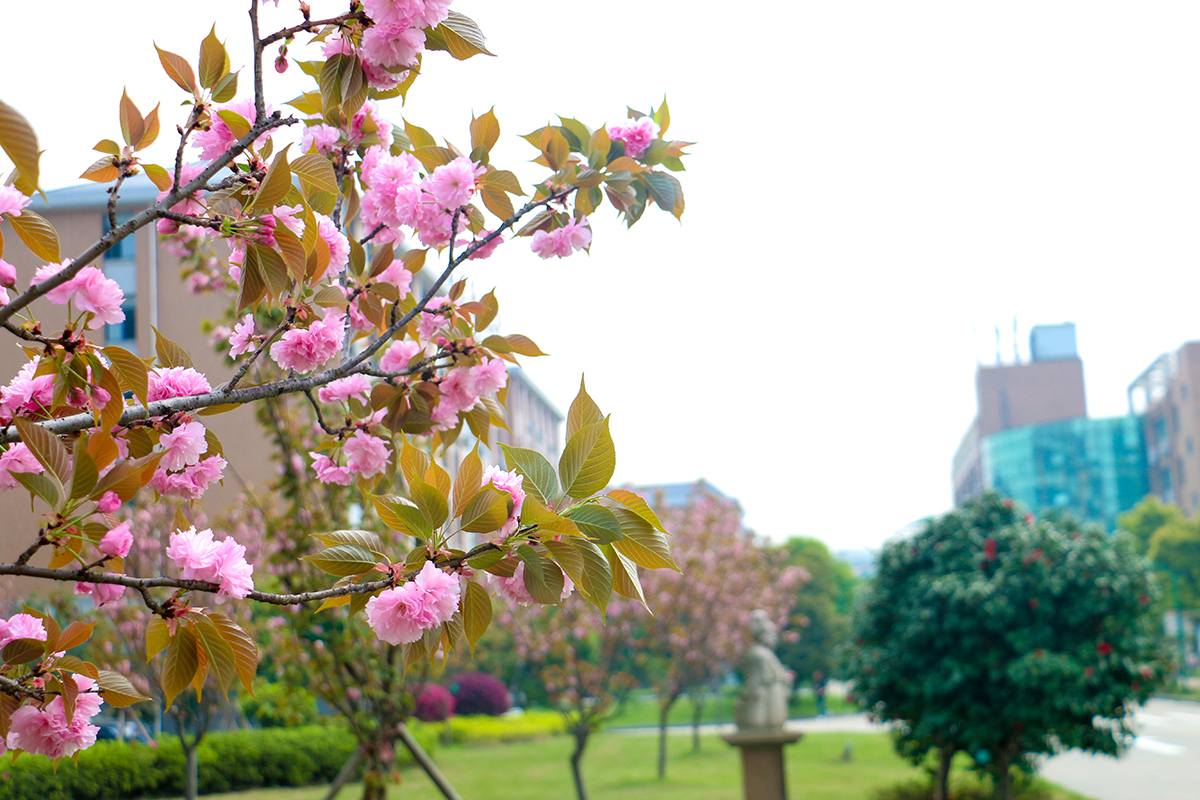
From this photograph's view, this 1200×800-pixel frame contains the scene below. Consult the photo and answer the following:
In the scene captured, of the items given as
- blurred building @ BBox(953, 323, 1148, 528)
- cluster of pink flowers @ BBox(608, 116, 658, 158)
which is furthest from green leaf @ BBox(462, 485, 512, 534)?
blurred building @ BBox(953, 323, 1148, 528)

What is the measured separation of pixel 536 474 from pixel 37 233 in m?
0.99

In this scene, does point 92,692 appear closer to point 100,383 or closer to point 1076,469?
point 100,383

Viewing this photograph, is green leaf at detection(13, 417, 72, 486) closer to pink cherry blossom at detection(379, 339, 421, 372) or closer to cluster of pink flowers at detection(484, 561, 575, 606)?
cluster of pink flowers at detection(484, 561, 575, 606)

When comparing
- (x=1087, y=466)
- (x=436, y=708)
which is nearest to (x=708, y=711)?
(x=436, y=708)

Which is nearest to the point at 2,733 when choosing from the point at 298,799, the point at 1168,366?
the point at 298,799

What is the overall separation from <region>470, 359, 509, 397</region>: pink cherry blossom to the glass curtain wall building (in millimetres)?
56655

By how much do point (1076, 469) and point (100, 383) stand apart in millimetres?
59983

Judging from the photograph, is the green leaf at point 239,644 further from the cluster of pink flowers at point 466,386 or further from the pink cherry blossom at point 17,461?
the cluster of pink flowers at point 466,386

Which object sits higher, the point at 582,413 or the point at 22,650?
the point at 582,413

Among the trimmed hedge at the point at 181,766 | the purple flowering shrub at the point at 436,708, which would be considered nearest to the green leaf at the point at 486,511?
the trimmed hedge at the point at 181,766

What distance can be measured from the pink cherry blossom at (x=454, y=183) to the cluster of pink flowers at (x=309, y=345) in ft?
1.49

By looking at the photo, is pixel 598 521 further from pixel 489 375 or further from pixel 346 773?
pixel 346 773

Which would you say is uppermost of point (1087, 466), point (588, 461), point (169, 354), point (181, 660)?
point (1087, 466)

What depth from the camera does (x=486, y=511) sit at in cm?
145
